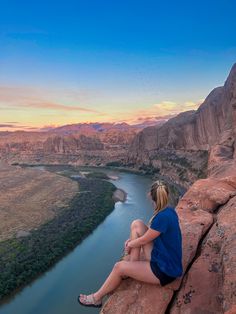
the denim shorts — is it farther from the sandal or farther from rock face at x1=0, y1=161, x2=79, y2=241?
rock face at x1=0, y1=161, x2=79, y2=241

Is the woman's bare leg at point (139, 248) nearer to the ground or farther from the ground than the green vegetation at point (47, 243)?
farther from the ground

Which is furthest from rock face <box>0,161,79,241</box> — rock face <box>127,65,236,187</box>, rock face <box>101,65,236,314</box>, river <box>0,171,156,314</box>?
rock face <box>101,65,236,314</box>

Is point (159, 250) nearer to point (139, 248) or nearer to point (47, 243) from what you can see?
point (139, 248)

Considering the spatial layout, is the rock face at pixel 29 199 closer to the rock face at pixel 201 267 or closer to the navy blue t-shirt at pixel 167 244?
the rock face at pixel 201 267

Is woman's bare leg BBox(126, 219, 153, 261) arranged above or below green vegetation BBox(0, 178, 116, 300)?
above

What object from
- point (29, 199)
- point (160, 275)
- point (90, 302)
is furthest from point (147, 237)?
point (29, 199)

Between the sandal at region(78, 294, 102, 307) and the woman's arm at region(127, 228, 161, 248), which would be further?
the sandal at region(78, 294, 102, 307)

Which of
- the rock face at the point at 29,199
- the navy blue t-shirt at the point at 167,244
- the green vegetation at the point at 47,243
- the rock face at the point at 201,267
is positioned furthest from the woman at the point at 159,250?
the rock face at the point at 29,199
